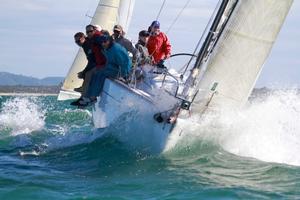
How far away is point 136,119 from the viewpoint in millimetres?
10586

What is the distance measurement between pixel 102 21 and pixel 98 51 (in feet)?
23.1

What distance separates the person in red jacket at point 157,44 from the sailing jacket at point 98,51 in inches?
37.3

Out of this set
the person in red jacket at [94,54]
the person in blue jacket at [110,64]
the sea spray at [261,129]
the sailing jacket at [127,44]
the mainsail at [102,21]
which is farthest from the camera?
the mainsail at [102,21]

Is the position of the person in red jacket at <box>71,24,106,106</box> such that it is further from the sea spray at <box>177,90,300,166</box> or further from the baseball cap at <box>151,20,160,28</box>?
the sea spray at <box>177,90,300,166</box>

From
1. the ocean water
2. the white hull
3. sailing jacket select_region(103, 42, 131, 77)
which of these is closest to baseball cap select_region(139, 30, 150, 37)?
sailing jacket select_region(103, 42, 131, 77)

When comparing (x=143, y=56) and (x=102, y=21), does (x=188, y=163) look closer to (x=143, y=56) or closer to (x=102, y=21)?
(x=143, y=56)

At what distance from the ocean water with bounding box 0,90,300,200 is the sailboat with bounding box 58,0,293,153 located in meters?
0.24

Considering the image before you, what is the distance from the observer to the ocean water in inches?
333

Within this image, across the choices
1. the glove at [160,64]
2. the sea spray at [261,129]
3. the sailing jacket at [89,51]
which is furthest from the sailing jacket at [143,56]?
the sea spray at [261,129]

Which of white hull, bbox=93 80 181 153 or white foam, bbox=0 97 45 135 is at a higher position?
white foam, bbox=0 97 45 135

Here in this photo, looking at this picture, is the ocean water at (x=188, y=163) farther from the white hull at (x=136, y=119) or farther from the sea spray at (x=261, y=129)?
the white hull at (x=136, y=119)

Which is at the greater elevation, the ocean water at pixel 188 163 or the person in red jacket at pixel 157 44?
the person in red jacket at pixel 157 44

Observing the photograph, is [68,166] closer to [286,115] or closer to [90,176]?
[90,176]

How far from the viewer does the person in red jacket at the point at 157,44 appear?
1309 centimetres
